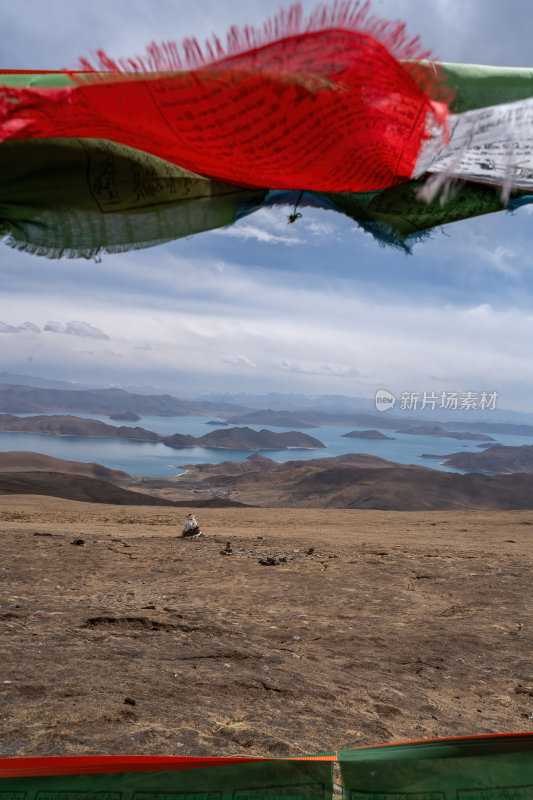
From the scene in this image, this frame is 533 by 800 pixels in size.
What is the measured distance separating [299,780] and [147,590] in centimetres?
433

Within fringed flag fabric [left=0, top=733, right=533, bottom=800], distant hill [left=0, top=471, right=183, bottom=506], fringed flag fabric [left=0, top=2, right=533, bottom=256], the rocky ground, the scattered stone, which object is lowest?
distant hill [left=0, top=471, right=183, bottom=506]

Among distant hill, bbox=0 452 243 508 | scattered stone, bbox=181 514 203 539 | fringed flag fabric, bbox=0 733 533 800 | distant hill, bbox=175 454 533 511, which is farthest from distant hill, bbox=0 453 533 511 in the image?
fringed flag fabric, bbox=0 733 533 800

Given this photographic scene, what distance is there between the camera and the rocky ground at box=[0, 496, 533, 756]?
2.36 meters

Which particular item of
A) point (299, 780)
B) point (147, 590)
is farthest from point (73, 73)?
point (147, 590)

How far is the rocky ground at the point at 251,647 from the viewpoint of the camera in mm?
2361

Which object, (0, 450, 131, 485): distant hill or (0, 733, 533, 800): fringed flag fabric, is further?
(0, 450, 131, 485): distant hill

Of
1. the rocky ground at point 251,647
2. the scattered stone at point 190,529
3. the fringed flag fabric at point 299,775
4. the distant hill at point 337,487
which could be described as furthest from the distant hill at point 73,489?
the fringed flag fabric at point 299,775

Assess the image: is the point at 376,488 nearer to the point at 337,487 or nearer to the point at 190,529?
the point at 337,487

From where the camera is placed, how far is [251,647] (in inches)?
142

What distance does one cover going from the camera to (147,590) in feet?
18.1

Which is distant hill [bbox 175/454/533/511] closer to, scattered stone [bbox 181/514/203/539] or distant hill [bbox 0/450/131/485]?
distant hill [bbox 0/450/131/485]

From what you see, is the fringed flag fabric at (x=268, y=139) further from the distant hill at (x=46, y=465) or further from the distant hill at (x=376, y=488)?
the distant hill at (x=46, y=465)

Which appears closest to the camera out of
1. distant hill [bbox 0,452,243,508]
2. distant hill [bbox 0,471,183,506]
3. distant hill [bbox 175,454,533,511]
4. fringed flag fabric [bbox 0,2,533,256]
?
fringed flag fabric [bbox 0,2,533,256]

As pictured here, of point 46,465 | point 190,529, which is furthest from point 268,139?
point 46,465
